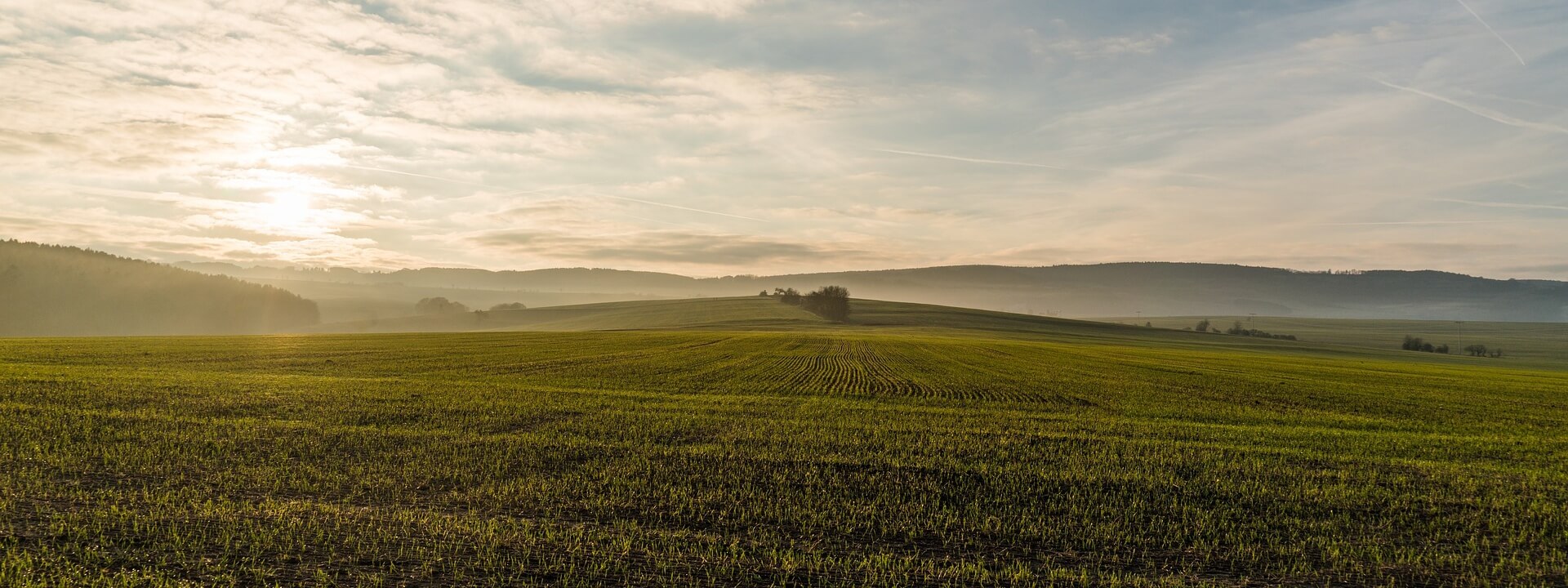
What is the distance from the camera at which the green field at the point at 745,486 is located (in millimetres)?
9820

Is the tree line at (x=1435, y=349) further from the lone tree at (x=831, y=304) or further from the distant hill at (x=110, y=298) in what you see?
the distant hill at (x=110, y=298)

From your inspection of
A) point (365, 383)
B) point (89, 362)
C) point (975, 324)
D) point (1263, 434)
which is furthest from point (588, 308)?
point (1263, 434)

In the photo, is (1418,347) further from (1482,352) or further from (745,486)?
(745,486)

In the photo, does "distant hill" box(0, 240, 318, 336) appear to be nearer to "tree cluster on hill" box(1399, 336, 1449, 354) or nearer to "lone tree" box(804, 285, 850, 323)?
"lone tree" box(804, 285, 850, 323)

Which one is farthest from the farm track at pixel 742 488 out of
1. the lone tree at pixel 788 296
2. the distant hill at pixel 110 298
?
the distant hill at pixel 110 298

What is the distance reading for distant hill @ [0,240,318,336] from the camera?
141875 millimetres

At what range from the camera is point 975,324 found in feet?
447

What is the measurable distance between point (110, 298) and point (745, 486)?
196327 millimetres

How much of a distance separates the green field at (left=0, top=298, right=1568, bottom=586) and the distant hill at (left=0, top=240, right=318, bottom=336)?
515ft

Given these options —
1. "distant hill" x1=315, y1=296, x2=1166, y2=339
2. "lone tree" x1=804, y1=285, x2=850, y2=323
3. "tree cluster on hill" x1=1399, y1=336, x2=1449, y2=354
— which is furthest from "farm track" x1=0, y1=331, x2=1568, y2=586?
"tree cluster on hill" x1=1399, y1=336, x2=1449, y2=354

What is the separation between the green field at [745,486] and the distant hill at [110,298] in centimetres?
15692

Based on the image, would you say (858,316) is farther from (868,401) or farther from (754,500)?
(754,500)

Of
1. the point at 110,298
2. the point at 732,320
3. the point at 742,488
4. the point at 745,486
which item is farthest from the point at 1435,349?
the point at 110,298

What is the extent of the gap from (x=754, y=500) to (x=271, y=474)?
971 cm
